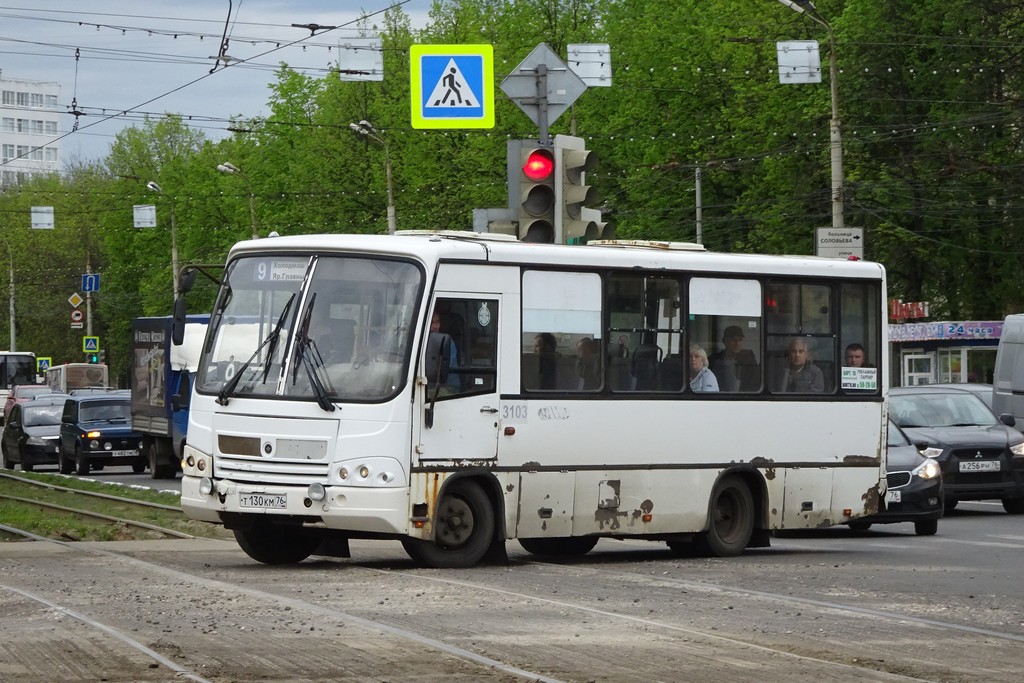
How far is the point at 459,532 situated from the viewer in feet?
49.9

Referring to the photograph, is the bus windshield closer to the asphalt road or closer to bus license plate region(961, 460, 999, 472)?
the asphalt road

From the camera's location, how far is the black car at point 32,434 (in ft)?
133

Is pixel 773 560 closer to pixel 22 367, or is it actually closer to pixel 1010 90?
pixel 1010 90

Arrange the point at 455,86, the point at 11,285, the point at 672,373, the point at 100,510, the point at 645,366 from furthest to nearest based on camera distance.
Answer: the point at 11,285, the point at 100,510, the point at 455,86, the point at 672,373, the point at 645,366

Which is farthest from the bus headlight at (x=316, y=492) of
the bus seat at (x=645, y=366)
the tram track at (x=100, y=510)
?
the tram track at (x=100, y=510)

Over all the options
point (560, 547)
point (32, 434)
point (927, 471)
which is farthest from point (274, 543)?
point (32, 434)

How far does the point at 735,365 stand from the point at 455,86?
252 inches

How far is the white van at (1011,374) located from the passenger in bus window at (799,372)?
11.1 m

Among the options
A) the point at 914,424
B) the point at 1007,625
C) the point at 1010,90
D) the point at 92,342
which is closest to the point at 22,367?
the point at 92,342

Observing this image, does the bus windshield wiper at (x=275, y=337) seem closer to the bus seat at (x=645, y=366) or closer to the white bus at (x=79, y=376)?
the bus seat at (x=645, y=366)

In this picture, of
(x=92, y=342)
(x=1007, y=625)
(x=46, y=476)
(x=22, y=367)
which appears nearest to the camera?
(x=1007, y=625)

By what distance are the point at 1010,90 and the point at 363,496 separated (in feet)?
119

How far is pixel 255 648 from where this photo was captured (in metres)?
9.74

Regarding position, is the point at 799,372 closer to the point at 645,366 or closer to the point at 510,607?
the point at 645,366
